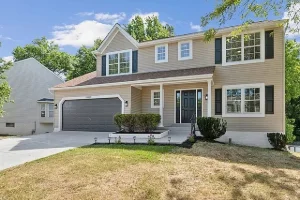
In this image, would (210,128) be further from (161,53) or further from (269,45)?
(161,53)

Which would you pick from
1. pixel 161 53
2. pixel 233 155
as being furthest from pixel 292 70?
pixel 233 155

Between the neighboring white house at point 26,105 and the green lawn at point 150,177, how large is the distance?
17.6 m

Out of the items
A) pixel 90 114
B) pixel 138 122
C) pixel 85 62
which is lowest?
pixel 138 122

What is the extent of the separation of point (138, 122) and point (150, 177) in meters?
6.97

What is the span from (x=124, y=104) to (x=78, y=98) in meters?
3.67

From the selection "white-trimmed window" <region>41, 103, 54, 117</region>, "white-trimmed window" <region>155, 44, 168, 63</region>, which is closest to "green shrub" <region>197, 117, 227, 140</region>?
"white-trimmed window" <region>155, 44, 168, 63</region>

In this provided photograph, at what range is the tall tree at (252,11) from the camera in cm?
1065

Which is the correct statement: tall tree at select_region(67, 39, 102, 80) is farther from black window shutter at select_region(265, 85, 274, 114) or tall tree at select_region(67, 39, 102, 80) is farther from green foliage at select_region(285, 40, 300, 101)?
black window shutter at select_region(265, 85, 274, 114)

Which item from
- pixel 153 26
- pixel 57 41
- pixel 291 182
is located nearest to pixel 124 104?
pixel 291 182

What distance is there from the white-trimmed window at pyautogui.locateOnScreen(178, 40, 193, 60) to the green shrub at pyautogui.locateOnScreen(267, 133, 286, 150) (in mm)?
6186

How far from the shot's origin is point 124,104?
49.2 ft

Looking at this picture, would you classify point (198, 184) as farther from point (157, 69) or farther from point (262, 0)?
point (157, 69)

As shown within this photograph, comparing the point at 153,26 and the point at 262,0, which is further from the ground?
the point at 153,26

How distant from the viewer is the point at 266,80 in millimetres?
12430
